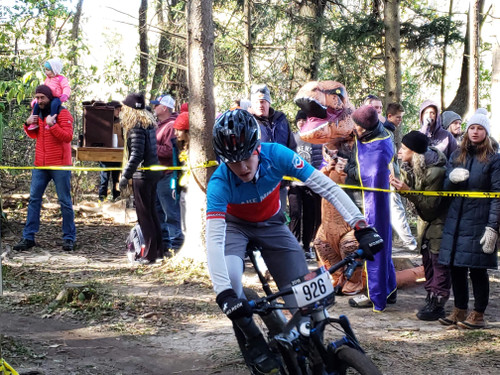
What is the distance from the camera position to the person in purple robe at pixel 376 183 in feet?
22.6

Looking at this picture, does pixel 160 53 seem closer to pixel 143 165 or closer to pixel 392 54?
pixel 392 54

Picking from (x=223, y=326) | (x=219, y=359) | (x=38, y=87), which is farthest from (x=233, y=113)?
(x=38, y=87)

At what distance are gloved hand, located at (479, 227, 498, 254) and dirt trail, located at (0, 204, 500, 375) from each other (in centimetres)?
80

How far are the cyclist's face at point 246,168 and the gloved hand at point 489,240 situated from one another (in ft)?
8.76

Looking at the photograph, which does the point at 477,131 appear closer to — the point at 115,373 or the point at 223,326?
the point at 223,326

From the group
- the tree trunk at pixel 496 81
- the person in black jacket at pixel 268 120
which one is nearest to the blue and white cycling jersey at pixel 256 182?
the person in black jacket at pixel 268 120

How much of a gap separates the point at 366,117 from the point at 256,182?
2.80 meters

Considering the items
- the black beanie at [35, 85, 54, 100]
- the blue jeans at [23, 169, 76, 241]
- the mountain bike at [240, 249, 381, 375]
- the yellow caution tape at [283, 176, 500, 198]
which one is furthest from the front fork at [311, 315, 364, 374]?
the black beanie at [35, 85, 54, 100]

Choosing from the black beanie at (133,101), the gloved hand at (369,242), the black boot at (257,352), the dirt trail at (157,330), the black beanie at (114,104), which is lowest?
the dirt trail at (157,330)

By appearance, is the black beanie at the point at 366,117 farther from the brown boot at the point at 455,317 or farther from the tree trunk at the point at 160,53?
the tree trunk at the point at 160,53

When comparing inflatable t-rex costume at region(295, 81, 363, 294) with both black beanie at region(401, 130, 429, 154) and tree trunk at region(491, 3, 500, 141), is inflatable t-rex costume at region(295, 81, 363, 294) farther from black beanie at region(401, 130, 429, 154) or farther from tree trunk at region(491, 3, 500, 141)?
tree trunk at region(491, 3, 500, 141)

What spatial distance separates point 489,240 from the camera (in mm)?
5883

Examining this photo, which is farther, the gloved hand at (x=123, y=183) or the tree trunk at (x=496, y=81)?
the tree trunk at (x=496, y=81)

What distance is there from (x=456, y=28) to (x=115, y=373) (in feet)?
36.0
